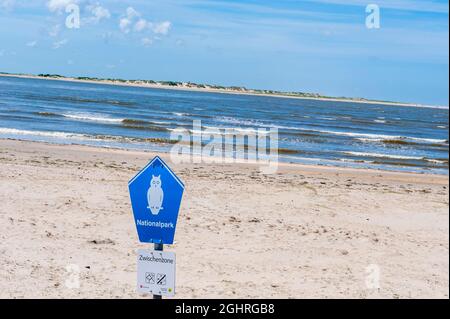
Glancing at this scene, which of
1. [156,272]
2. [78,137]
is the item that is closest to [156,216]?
[156,272]

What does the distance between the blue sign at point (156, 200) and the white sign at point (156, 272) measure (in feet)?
0.43

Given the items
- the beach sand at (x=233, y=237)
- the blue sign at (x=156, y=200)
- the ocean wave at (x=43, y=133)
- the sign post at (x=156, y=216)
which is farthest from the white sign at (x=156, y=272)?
the ocean wave at (x=43, y=133)

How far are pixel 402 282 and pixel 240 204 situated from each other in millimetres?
4930

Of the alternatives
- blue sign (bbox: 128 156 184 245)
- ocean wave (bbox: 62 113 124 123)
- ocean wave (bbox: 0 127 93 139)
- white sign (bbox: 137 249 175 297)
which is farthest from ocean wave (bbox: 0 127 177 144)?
blue sign (bbox: 128 156 184 245)

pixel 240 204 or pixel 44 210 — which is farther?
pixel 240 204

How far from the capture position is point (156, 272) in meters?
4.48

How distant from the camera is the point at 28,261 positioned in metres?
7.89

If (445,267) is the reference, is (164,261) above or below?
above

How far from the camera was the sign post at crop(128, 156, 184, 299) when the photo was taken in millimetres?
4273

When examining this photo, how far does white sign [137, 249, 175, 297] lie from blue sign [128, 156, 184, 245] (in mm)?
130

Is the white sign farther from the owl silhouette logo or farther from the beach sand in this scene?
the beach sand

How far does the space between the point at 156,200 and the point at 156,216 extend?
119 millimetres
